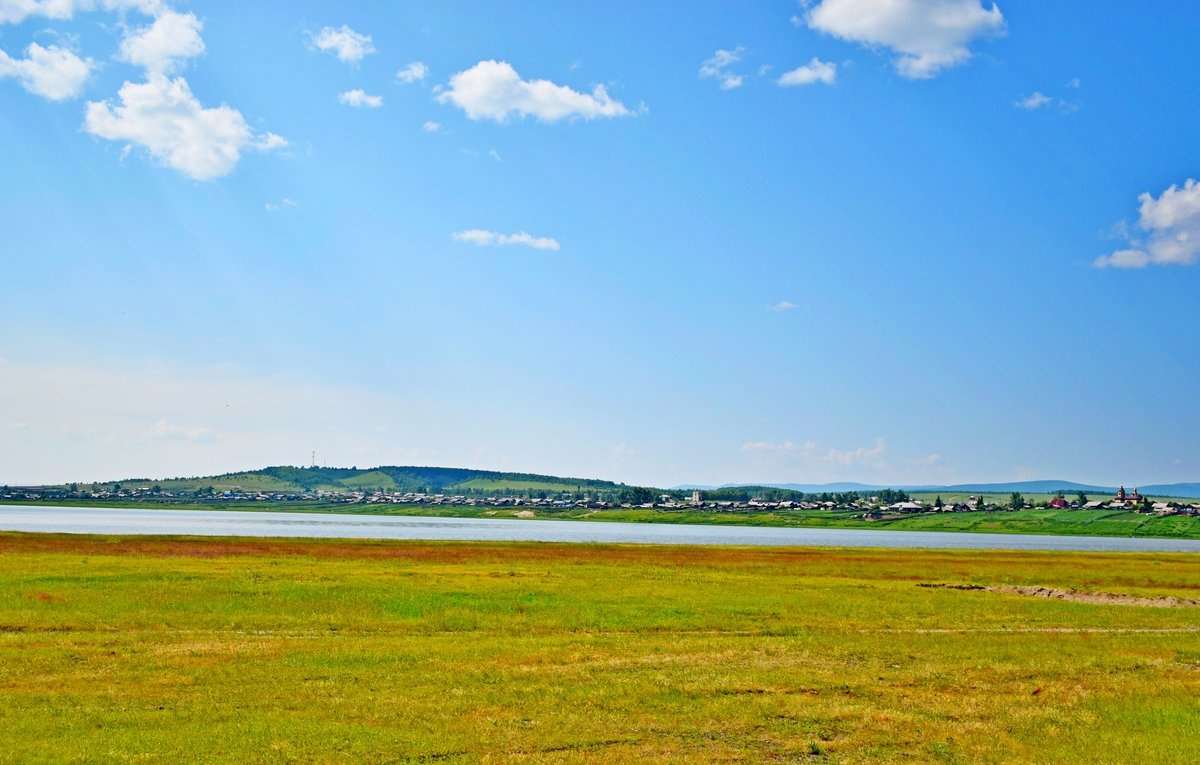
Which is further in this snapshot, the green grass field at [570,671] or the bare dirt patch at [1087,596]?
the bare dirt patch at [1087,596]

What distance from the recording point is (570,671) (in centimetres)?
3002

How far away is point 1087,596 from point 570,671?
1778 inches

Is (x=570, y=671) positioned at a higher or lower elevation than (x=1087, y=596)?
higher

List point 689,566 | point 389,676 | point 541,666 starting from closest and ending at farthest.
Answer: point 389,676
point 541,666
point 689,566

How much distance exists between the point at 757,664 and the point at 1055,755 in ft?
39.1

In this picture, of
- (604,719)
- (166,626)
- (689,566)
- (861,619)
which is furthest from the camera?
(689,566)

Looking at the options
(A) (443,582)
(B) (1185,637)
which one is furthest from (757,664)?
(A) (443,582)

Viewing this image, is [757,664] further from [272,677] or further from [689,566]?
[689,566]

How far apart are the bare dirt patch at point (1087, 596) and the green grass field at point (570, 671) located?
248cm

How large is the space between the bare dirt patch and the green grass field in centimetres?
248

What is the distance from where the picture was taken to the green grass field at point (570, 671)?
21188mm

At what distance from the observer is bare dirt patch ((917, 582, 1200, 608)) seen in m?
57.9

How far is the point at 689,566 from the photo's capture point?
81.0m

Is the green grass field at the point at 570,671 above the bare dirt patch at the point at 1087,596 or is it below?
above
